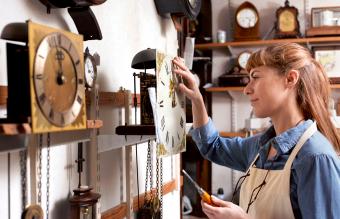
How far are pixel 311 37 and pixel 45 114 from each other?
122 inches

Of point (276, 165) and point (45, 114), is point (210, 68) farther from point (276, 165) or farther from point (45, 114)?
point (45, 114)

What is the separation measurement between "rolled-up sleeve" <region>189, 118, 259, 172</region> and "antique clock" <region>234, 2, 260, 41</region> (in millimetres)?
1962

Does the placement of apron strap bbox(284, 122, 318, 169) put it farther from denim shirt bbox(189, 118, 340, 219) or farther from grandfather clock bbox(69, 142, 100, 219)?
grandfather clock bbox(69, 142, 100, 219)

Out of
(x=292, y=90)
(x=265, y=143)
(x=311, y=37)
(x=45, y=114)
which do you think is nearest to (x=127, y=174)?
(x=265, y=143)

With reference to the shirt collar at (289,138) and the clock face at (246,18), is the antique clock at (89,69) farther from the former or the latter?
the clock face at (246,18)

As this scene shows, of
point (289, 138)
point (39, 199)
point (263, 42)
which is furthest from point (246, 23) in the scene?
point (39, 199)

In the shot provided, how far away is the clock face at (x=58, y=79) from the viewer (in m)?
0.84

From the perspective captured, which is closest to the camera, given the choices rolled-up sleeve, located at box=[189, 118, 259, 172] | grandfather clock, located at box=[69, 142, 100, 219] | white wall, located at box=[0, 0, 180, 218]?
white wall, located at box=[0, 0, 180, 218]

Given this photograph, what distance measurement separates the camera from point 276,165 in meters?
1.46

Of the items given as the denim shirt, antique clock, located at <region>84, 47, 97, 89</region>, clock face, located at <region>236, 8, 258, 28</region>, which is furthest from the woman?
clock face, located at <region>236, 8, 258, 28</region>

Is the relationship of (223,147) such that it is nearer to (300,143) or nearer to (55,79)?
(300,143)

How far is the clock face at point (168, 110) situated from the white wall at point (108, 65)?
0.87 feet

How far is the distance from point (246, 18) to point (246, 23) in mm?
43

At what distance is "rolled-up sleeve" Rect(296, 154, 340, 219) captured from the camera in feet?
4.09
